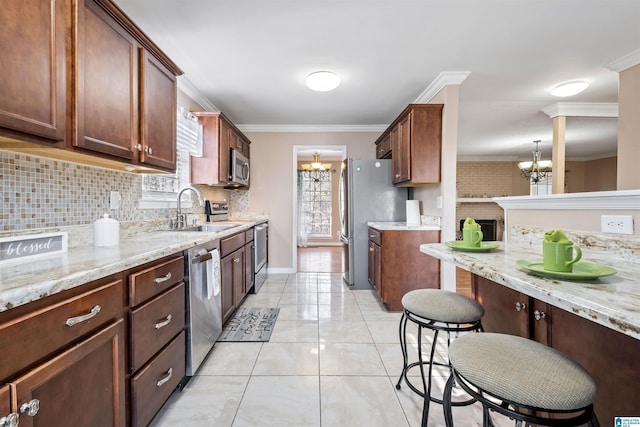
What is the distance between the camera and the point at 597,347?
875 mm

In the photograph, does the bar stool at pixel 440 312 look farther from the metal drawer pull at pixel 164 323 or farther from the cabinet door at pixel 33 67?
the cabinet door at pixel 33 67

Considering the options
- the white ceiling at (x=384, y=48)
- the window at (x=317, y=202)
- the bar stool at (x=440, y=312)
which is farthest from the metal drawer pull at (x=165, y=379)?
the window at (x=317, y=202)

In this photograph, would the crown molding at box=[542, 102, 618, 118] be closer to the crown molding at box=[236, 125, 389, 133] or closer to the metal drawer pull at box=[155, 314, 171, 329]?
the crown molding at box=[236, 125, 389, 133]

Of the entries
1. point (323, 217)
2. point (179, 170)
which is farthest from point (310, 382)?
point (323, 217)

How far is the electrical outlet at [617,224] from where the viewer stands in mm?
1041

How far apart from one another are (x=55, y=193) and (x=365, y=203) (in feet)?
9.51

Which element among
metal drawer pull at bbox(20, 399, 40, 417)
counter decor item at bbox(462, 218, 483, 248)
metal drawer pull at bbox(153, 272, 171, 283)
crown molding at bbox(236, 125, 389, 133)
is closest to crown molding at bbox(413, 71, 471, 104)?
crown molding at bbox(236, 125, 389, 133)

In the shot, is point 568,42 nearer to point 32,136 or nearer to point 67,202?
point 32,136

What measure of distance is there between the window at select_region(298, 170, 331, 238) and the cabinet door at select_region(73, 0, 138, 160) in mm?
6432

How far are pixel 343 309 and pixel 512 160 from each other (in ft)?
23.9

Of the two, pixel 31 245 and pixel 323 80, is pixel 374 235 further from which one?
pixel 31 245

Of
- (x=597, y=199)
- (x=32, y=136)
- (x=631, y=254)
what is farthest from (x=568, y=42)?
(x=32, y=136)

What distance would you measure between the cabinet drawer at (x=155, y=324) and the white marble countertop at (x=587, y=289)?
1371mm

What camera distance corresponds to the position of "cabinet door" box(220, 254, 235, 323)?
7.63ft
